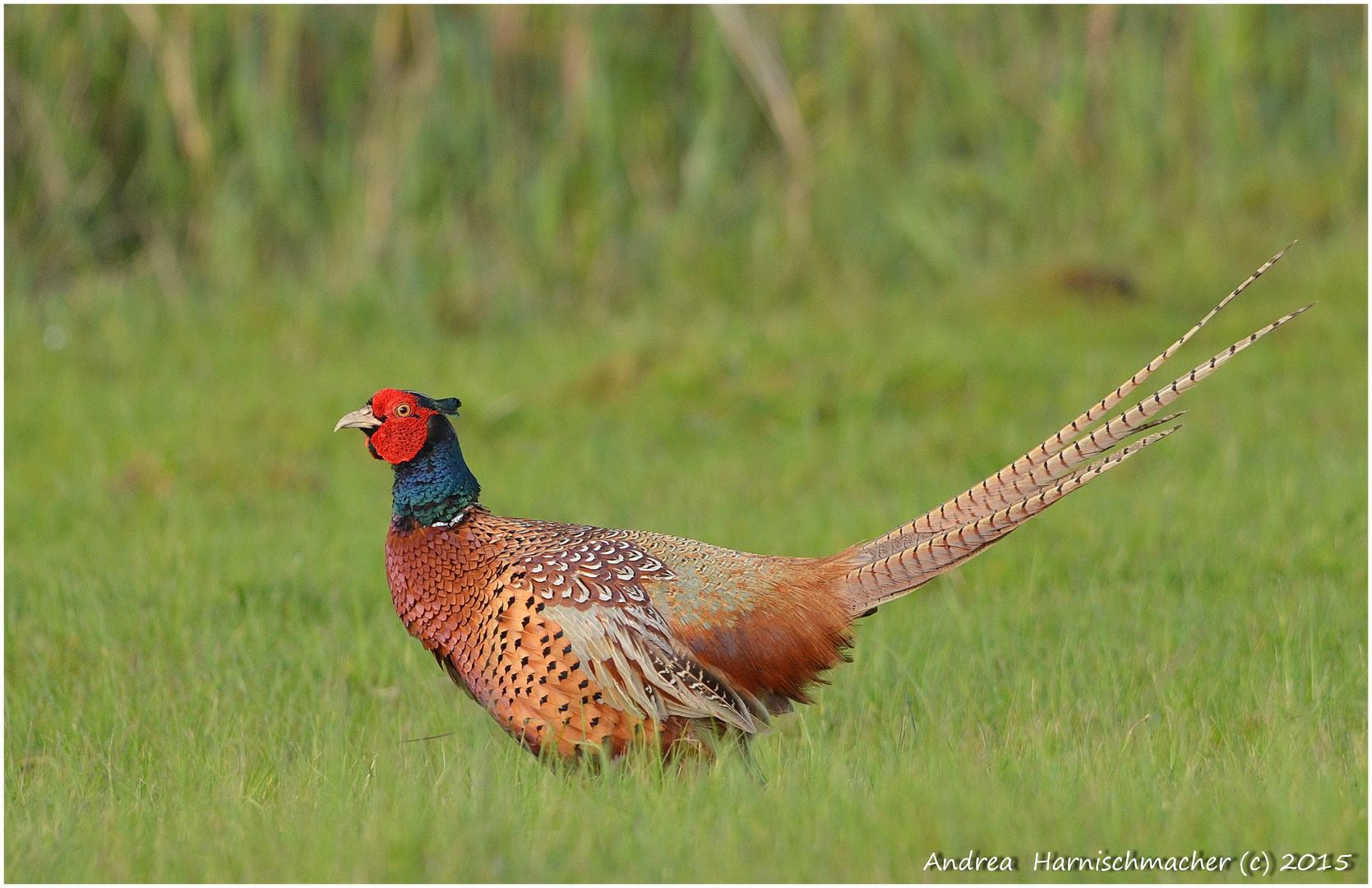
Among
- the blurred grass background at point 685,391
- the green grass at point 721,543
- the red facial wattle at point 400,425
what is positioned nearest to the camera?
the green grass at point 721,543

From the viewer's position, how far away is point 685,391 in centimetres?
827

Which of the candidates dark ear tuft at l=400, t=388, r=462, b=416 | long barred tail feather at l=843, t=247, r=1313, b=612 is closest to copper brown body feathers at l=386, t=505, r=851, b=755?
long barred tail feather at l=843, t=247, r=1313, b=612

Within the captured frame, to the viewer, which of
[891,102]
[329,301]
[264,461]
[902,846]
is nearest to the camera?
[902,846]

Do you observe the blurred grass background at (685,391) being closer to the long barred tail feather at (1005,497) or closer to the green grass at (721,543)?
the green grass at (721,543)

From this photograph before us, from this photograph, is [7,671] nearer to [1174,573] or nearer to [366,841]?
[366,841]

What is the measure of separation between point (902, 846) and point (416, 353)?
665cm

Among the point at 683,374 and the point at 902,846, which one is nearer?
the point at 902,846

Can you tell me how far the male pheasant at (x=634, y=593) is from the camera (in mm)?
3693

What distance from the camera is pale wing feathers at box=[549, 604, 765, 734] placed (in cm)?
368

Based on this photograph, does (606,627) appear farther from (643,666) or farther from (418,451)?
(418,451)

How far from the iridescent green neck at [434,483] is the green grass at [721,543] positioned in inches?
22.2

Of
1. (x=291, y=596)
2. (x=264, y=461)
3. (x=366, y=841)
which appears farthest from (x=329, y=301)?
(x=366, y=841)

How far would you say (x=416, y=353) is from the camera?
30.4 feet

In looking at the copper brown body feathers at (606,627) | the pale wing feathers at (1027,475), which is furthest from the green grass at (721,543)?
the pale wing feathers at (1027,475)
